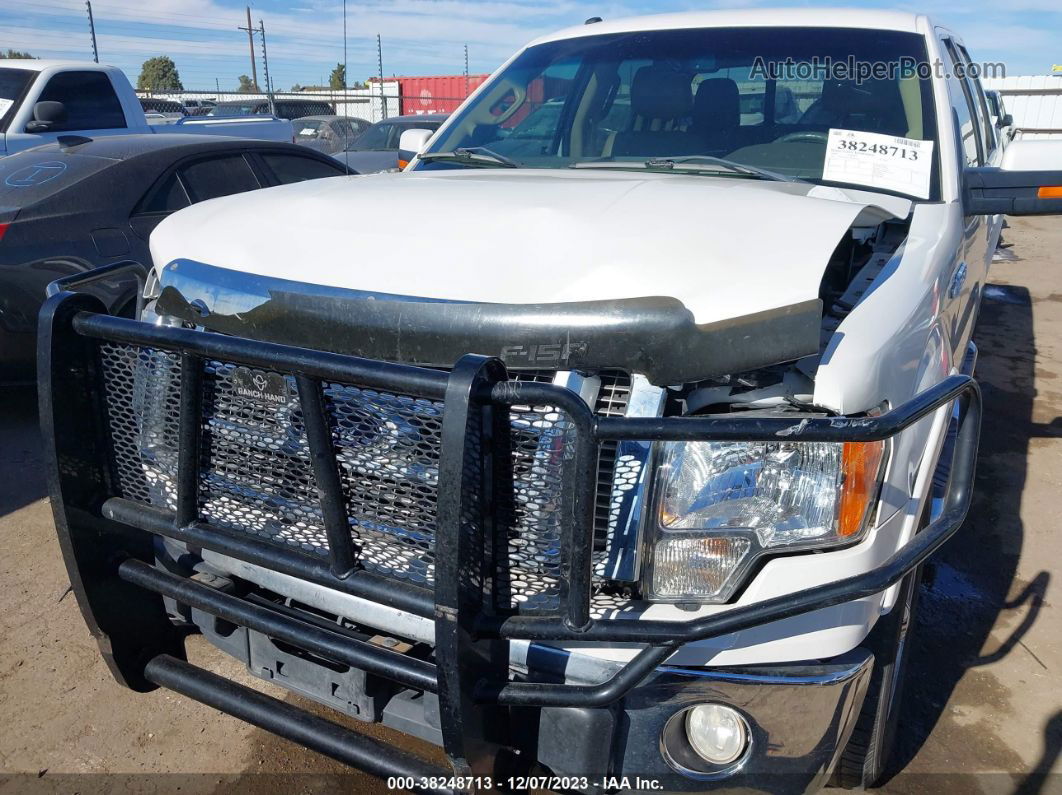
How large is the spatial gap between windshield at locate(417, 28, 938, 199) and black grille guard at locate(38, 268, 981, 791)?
1.51m

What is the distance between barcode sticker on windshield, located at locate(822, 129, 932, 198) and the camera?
2.68 meters

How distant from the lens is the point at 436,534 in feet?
4.96

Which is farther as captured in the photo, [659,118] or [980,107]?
[980,107]

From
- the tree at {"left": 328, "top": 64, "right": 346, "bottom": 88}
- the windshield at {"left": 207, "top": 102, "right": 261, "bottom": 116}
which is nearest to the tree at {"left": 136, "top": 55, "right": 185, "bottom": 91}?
the tree at {"left": 328, "top": 64, "right": 346, "bottom": 88}

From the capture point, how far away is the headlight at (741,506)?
1668 millimetres

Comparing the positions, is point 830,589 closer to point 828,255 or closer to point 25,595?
point 828,255

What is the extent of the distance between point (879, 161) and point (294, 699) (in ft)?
8.42

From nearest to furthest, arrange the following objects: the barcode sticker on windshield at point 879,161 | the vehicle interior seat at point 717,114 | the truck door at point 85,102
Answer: the barcode sticker on windshield at point 879,161 → the vehicle interior seat at point 717,114 → the truck door at point 85,102

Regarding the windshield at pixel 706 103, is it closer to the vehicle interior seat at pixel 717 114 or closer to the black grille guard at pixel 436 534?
the vehicle interior seat at pixel 717 114

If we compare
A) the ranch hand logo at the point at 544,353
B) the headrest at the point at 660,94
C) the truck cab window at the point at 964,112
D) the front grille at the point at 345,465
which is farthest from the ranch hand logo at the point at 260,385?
the truck cab window at the point at 964,112

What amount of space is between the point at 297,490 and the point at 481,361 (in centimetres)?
58

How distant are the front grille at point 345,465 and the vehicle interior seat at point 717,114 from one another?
1.67 m

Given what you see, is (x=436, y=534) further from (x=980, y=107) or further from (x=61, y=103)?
(x=61, y=103)

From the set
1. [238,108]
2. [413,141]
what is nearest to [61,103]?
[413,141]
